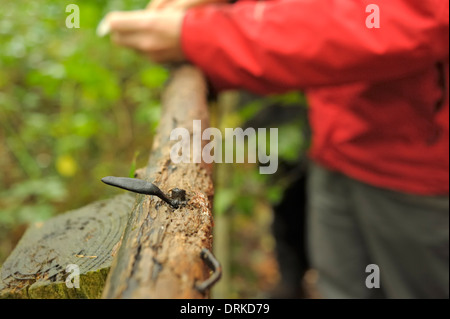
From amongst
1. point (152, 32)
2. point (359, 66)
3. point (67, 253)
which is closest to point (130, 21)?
point (152, 32)

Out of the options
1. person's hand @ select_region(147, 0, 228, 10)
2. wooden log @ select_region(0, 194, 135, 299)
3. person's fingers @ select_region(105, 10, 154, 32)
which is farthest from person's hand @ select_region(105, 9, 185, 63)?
wooden log @ select_region(0, 194, 135, 299)

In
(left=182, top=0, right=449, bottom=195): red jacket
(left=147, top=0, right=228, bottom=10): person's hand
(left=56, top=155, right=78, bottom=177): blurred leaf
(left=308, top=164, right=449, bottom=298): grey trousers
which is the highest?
(left=147, top=0, right=228, bottom=10): person's hand

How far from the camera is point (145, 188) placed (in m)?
0.60

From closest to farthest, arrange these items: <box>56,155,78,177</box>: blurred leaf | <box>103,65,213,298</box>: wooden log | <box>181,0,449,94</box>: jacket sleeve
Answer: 1. <box>103,65,213,298</box>: wooden log
2. <box>181,0,449,94</box>: jacket sleeve
3. <box>56,155,78,177</box>: blurred leaf

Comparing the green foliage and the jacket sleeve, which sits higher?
the green foliage

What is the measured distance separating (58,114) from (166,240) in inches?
97.4

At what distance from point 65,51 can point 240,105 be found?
121 centimetres

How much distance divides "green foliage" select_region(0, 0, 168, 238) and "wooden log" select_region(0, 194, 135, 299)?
1.15 meters

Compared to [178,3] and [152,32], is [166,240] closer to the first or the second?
[152,32]

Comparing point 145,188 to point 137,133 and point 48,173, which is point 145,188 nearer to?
point 48,173

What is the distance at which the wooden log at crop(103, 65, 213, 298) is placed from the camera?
47 cm

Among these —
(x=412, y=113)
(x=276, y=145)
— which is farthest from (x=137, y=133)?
(x=412, y=113)

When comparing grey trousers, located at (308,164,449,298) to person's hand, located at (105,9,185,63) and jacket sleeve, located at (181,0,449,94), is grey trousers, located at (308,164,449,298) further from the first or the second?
person's hand, located at (105,9,185,63)

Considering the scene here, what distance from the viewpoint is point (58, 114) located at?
2.67m
